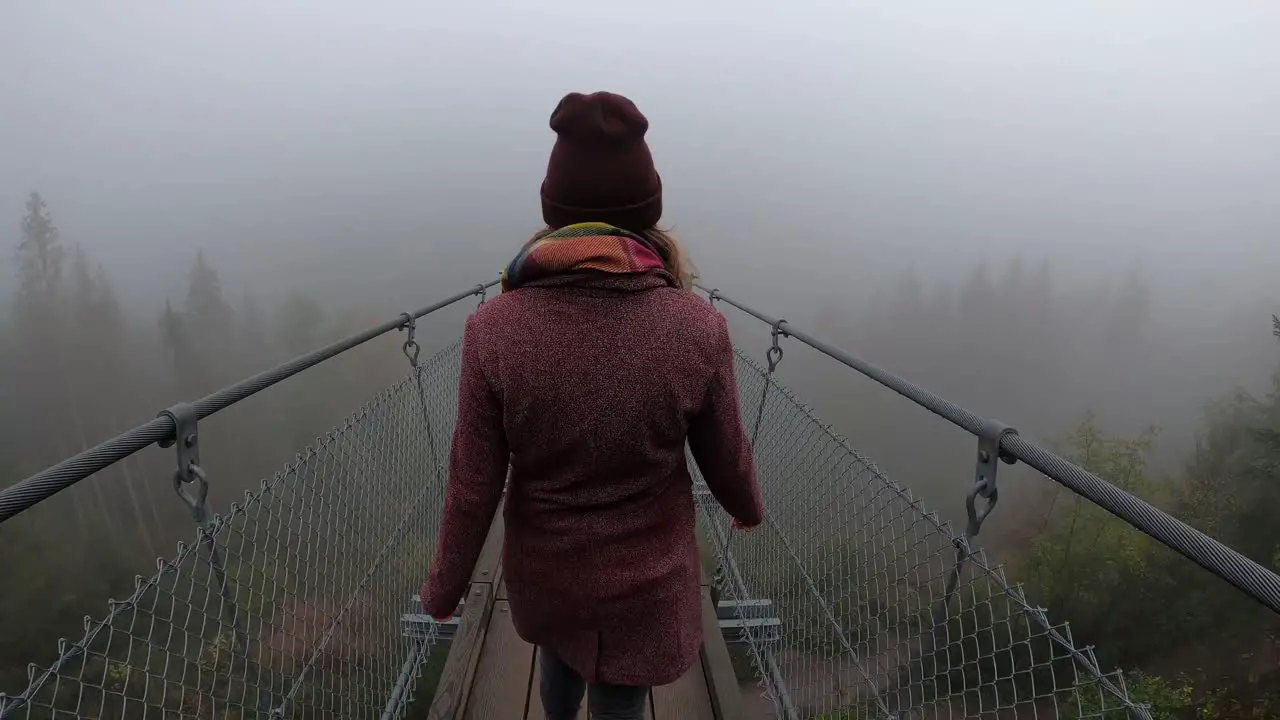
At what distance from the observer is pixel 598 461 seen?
1.02m

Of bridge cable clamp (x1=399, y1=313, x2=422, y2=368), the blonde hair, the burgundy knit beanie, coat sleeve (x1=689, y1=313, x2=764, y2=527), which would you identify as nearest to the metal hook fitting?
coat sleeve (x1=689, y1=313, x2=764, y2=527)

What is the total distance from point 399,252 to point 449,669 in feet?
330

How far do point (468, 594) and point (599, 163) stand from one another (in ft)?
5.67

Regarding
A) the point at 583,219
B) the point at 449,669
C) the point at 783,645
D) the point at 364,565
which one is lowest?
the point at 783,645

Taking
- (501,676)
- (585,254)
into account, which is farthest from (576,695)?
(585,254)

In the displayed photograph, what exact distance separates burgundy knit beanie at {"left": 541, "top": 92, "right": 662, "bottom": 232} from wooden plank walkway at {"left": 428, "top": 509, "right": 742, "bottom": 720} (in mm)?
1378

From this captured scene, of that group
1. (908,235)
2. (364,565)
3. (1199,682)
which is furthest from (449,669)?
(908,235)

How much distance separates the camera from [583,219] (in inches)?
42.3

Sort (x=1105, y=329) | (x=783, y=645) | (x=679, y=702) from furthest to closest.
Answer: (x=1105, y=329) < (x=783, y=645) < (x=679, y=702)

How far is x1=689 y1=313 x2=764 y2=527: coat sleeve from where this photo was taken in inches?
40.6

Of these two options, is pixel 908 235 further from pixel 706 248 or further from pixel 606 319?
pixel 606 319

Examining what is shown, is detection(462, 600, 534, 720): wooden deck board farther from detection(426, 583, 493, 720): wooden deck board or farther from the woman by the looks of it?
the woman

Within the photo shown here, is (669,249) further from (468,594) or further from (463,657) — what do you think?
(468,594)

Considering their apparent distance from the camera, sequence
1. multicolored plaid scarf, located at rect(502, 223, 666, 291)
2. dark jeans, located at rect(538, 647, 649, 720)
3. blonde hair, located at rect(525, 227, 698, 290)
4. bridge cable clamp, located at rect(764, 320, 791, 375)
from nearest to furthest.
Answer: multicolored plaid scarf, located at rect(502, 223, 666, 291)
blonde hair, located at rect(525, 227, 698, 290)
dark jeans, located at rect(538, 647, 649, 720)
bridge cable clamp, located at rect(764, 320, 791, 375)
